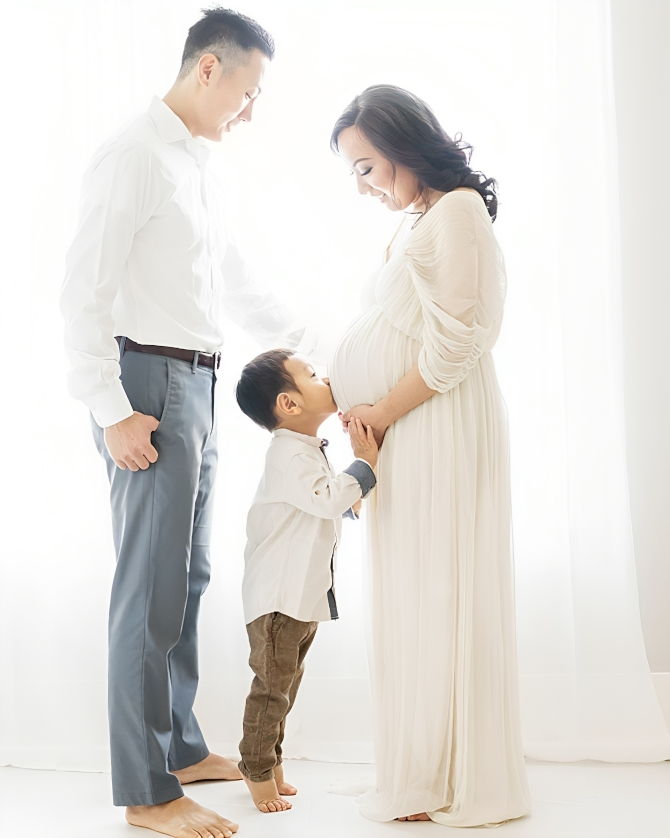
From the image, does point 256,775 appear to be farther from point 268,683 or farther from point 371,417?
point 371,417

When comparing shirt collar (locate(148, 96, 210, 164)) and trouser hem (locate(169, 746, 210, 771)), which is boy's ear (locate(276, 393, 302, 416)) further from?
trouser hem (locate(169, 746, 210, 771))

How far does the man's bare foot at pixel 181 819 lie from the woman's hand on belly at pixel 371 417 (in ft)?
2.79

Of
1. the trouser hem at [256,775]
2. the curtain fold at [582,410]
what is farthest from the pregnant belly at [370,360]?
the trouser hem at [256,775]

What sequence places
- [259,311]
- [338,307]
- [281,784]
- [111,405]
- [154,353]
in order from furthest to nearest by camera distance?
[338,307] < [259,311] < [281,784] < [154,353] < [111,405]

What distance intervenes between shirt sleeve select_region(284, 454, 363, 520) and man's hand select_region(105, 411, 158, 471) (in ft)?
0.96

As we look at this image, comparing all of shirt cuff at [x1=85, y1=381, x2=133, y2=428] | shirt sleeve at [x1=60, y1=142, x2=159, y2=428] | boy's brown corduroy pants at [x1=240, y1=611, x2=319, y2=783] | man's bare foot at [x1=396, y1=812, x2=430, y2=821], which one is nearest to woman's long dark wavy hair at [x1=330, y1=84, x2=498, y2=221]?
shirt sleeve at [x1=60, y1=142, x2=159, y2=428]

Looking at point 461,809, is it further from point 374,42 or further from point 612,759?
point 374,42

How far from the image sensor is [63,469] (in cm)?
217

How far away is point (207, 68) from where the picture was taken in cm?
164

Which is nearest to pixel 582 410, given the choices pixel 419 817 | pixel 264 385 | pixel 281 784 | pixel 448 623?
pixel 448 623

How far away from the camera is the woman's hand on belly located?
1574 millimetres

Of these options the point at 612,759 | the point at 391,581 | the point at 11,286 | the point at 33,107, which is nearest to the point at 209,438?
the point at 391,581

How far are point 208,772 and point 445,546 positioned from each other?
2.84 feet

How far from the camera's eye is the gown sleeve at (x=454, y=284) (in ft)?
4.91
